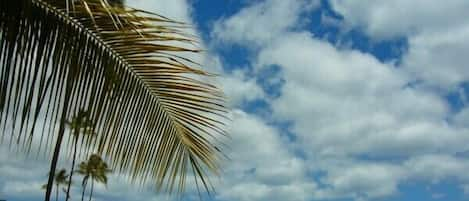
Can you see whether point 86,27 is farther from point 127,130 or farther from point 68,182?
point 68,182

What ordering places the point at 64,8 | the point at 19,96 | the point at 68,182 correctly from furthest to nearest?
the point at 68,182, the point at 64,8, the point at 19,96

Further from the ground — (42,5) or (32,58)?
(42,5)

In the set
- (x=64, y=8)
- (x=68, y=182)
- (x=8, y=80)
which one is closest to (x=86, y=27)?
(x=64, y=8)

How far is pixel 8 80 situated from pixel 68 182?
5187cm

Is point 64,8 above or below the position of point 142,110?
above

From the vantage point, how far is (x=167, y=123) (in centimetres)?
461

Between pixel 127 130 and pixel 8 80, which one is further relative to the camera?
pixel 127 130

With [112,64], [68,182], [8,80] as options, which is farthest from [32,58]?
[68,182]

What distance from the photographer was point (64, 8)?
4285 mm

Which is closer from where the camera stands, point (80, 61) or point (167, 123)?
point (80, 61)

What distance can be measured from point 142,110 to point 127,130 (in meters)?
0.14

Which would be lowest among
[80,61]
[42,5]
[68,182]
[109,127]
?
[109,127]

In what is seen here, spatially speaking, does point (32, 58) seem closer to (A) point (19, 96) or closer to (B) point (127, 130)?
(A) point (19, 96)

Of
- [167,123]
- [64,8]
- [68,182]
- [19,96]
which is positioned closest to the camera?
[19,96]
